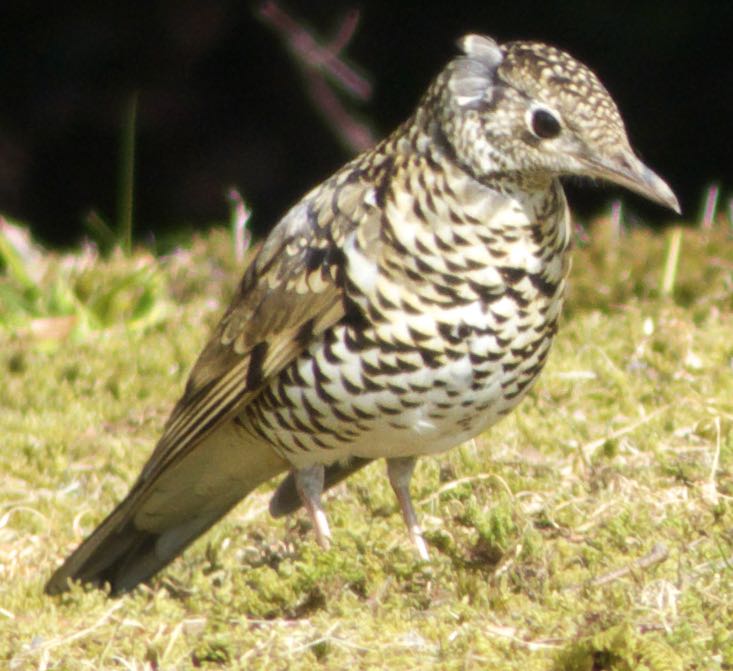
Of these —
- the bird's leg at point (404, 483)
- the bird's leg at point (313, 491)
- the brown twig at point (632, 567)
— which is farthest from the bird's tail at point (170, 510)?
the brown twig at point (632, 567)

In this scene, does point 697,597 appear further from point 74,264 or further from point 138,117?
point 138,117

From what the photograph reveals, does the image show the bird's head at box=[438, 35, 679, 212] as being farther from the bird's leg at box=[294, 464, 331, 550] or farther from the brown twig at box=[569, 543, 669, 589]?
the bird's leg at box=[294, 464, 331, 550]

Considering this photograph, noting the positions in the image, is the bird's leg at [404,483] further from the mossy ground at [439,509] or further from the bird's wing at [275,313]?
the bird's wing at [275,313]

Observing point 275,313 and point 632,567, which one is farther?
point 275,313

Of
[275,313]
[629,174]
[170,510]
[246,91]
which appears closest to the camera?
[629,174]

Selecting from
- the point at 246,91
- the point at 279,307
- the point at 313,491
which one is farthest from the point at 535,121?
the point at 246,91

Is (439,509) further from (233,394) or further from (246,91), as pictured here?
(246,91)

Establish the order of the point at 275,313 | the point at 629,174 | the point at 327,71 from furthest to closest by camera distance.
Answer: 1. the point at 327,71
2. the point at 275,313
3. the point at 629,174
